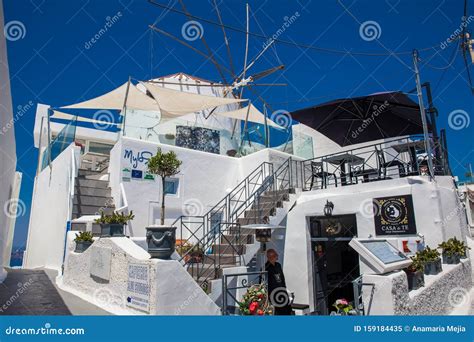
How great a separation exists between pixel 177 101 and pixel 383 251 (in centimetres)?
928

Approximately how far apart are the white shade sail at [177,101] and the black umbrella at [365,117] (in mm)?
3573

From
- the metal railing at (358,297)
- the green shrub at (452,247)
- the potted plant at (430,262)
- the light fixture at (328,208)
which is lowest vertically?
the metal railing at (358,297)

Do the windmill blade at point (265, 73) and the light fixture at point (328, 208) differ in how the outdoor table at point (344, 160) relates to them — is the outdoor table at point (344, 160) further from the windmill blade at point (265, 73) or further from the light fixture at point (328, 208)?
the windmill blade at point (265, 73)

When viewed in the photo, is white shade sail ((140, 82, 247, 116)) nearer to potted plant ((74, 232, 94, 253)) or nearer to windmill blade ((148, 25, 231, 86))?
windmill blade ((148, 25, 231, 86))

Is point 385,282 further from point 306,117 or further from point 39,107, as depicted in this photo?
point 39,107

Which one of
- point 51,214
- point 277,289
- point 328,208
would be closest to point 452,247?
point 328,208

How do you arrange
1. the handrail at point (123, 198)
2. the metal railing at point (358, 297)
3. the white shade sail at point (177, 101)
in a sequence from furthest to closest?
1. the white shade sail at point (177, 101)
2. the handrail at point (123, 198)
3. the metal railing at point (358, 297)

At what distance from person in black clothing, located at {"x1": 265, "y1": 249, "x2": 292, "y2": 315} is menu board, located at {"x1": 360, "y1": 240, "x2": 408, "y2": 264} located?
65.9 inches

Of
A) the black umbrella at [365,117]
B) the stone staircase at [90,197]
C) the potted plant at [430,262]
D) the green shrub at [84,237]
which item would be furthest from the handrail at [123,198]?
the potted plant at [430,262]

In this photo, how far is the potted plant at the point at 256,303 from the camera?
581 cm

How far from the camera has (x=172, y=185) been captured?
11.2 m

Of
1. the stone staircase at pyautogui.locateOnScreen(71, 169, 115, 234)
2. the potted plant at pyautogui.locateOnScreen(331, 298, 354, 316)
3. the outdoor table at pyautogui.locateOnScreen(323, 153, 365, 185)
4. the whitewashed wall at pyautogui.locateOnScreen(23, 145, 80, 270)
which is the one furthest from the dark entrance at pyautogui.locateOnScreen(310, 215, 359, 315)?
the whitewashed wall at pyautogui.locateOnScreen(23, 145, 80, 270)

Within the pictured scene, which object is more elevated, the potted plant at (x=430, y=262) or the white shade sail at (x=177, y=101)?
the white shade sail at (x=177, y=101)

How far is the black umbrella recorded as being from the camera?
10.1m
